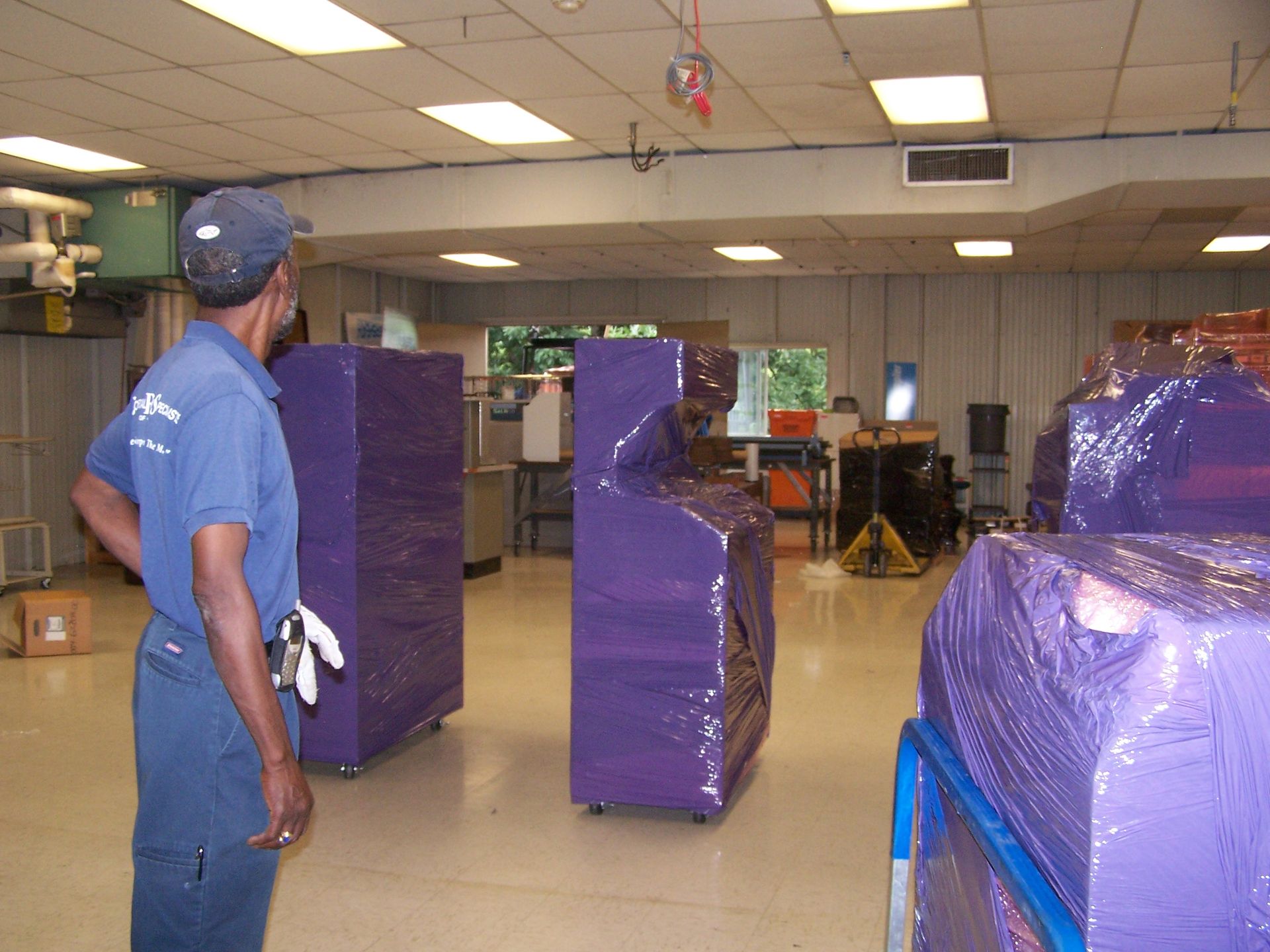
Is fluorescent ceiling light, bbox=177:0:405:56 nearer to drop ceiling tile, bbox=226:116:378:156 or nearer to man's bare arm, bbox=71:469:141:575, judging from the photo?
drop ceiling tile, bbox=226:116:378:156

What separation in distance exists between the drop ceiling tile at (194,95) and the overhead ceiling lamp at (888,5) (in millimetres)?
3198

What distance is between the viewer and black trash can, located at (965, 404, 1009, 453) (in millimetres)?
11891

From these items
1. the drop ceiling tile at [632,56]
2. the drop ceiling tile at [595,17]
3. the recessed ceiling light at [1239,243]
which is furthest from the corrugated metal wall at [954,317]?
the drop ceiling tile at [595,17]

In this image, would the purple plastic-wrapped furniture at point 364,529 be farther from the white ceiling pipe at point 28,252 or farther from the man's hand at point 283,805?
the white ceiling pipe at point 28,252

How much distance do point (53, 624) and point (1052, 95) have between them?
6.00 metres

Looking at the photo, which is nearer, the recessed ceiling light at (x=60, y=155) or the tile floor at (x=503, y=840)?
the tile floor at (x=503, y=840)

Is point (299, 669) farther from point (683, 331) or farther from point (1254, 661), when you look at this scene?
point (683, 331)

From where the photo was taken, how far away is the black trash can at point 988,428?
1189 cm

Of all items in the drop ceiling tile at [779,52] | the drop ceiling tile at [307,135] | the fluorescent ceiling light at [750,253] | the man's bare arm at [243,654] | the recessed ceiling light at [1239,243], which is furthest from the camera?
the fluorescent ceiling light at [750,253]

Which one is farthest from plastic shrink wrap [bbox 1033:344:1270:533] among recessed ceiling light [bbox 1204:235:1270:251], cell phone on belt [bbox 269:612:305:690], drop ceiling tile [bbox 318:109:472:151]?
recessed ceiling light [bbox 1204:235:1270:251]

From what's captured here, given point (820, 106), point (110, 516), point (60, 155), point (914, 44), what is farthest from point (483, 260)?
point (110, 516)

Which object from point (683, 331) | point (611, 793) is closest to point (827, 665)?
point (611, 793)

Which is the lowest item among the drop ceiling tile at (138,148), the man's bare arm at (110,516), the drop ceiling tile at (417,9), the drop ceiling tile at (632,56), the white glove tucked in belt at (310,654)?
the white glove tucked in belt at (310,654)

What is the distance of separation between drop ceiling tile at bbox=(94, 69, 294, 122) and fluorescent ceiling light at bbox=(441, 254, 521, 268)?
4.37 m
